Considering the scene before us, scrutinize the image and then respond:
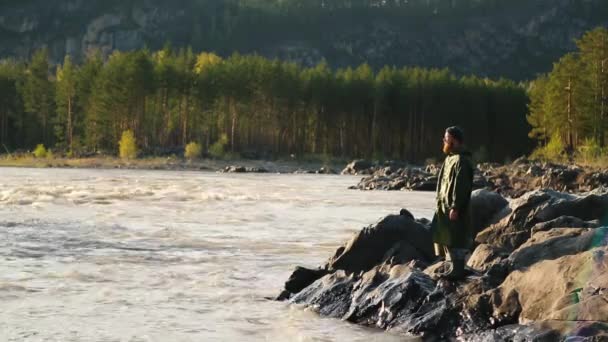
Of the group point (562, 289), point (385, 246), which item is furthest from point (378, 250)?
point (562, 289)

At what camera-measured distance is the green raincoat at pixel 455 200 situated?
10227mm

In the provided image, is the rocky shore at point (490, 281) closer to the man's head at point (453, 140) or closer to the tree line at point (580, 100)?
the man's head at point (453, 140)

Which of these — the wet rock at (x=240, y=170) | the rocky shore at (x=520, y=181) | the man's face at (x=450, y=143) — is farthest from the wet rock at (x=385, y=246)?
the wet rock at (x=240, y=170)

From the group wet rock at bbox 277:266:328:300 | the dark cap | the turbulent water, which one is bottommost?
the turbulent water

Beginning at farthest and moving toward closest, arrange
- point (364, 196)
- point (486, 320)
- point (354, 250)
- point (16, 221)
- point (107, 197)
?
1. point (364, 196)
2. point (107, 197)
3. point (16, 221)
4. point (354, 250)
5. point (486, 320)

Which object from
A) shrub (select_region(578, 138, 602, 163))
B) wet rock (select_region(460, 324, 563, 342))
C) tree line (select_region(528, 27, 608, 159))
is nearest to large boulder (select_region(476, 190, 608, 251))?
wet rock (select_region(460, 324, 563, 342))

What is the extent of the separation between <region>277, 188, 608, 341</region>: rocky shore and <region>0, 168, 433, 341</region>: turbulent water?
0.56m

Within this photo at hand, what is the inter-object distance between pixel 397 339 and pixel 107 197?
25524mm

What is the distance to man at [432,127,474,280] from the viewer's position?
33.6 feet

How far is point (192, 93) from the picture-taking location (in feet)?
287

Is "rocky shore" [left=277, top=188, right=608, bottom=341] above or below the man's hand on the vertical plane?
below

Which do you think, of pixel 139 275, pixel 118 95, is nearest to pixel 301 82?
pixel 118 95

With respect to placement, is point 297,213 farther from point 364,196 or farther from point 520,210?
point 520,210

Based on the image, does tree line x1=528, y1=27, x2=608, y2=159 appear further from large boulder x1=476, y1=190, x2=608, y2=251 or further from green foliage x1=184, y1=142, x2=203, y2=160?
large boulder x1=476, y1=190, x2=608, y2=251
